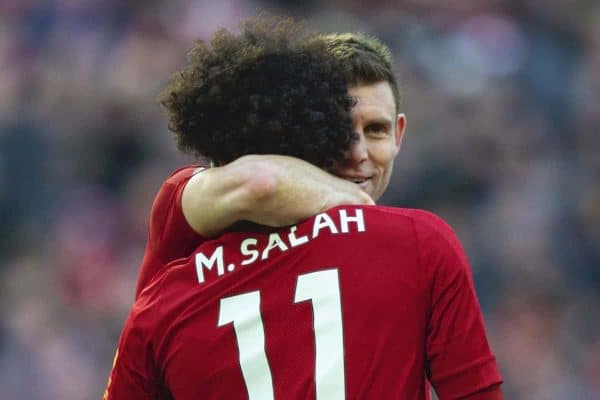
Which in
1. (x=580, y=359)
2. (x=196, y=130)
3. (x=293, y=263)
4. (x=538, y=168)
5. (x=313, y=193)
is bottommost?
(x=580, y=359)

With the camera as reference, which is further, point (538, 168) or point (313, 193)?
point (538, 168)

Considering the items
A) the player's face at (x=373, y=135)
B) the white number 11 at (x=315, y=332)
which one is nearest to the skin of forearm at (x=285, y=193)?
the white number 11 at (x=315, y=332)

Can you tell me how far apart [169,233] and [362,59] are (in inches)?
27.2

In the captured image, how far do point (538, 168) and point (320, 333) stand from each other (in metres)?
5.17

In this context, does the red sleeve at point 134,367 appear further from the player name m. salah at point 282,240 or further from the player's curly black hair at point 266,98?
the player's curly black hair at point 266,98

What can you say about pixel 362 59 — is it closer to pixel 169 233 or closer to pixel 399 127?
pixel 399 127

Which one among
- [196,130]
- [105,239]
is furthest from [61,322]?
[196,130]

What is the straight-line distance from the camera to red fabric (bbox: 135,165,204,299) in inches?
100

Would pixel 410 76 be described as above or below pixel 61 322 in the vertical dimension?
above

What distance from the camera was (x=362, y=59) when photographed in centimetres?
287

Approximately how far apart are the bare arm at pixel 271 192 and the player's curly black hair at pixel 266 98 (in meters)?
0.05

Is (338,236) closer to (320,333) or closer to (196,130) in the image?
(320,333)

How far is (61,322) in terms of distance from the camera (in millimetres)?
6699

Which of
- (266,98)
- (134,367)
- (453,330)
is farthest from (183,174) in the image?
(453,330)
